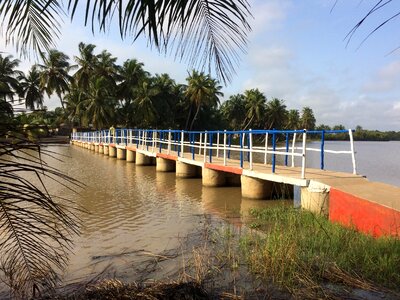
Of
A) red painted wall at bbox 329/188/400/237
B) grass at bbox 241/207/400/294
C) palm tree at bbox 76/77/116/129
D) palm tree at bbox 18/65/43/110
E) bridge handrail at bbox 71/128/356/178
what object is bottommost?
grass at bbox 241/207/400/294

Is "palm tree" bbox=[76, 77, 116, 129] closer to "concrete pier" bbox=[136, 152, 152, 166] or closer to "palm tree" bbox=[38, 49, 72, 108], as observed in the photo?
"concrete pier" bbox=[136, 152, 152, 166]

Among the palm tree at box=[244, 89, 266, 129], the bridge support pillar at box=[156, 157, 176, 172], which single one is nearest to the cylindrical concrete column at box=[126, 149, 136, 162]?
the bridge support pillar at box=[156, 157, 176, 172]

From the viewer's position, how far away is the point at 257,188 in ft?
32.4

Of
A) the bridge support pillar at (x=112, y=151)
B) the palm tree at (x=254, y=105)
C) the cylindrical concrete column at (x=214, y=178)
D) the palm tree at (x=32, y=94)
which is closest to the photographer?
the palm tree at (x=32, y=94)

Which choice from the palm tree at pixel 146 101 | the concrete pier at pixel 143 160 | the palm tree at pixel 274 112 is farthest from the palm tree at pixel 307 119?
the concrete pier at pixel 143 160

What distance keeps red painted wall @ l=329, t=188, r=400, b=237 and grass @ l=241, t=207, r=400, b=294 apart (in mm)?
265

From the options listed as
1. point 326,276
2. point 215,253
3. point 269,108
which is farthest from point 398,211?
point 269,108

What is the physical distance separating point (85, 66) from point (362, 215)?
4127cm

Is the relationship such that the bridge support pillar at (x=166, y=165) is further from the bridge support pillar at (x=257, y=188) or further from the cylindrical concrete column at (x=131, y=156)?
the bridge support pillar at (x=257, y=188)

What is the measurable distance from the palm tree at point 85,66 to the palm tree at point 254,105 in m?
26.5

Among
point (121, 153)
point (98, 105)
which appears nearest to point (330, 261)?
point (121, 153)

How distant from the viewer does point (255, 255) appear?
4.24m

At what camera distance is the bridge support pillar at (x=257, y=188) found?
988cm

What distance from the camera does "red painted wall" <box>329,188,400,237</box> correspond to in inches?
192
